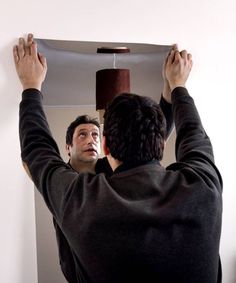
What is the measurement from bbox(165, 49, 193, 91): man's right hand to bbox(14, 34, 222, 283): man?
30 cm

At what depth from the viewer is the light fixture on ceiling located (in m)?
1.08

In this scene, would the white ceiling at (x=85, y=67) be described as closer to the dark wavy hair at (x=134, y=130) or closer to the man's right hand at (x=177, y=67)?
A: the man's right hand at (x=177, y=67)

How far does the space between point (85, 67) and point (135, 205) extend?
22.8 inches

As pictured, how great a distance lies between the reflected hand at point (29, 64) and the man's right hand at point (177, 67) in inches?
14.4

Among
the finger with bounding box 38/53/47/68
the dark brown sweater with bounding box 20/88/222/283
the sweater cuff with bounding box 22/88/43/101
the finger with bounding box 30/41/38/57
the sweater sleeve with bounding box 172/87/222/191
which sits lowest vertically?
the dark brown sweater with bounding box 20/88/222/283

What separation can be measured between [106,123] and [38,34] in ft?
1.26

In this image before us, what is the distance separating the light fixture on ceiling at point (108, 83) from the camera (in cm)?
108

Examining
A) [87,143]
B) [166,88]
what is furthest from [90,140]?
[166,88]

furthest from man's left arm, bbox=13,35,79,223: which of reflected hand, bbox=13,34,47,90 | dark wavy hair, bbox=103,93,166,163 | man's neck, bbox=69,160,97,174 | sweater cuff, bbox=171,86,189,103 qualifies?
sweater cuff, bbox=171,86,189,103

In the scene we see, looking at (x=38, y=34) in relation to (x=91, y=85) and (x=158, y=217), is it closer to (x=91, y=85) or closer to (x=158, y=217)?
(x=91, y=85)

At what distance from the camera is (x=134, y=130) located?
74 centimetres

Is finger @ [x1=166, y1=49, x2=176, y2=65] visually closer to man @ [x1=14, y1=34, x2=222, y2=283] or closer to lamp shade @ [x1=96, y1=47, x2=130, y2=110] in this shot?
lamp shade @ [x1=96, y1=47, x2=130, y2=110]

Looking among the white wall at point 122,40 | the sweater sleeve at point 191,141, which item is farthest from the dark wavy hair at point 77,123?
the sweater sleeve at point 191,141

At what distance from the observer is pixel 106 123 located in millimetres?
780
